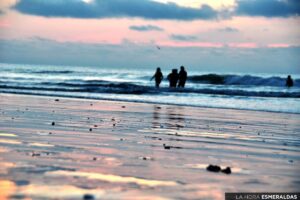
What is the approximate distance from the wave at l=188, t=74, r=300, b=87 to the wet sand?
40.7 metres

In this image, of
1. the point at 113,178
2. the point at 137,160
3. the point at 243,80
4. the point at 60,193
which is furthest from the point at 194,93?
the point at 243,80

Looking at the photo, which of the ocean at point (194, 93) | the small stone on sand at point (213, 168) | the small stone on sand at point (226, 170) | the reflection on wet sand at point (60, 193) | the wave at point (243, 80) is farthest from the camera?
the wave at point (243, 80)

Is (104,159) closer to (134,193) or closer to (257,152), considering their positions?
(134,193)

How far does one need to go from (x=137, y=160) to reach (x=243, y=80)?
5020 centimetres

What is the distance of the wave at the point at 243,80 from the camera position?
51478 mm

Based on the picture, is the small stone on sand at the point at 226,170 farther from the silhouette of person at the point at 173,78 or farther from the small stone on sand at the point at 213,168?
the silhouette of person at the point at 173,78

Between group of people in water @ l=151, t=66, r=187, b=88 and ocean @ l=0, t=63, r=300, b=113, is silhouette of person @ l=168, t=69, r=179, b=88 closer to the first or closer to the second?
group of people in water @ l=151, t=66, r=187, b=88

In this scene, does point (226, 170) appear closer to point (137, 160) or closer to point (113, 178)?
point (137, 160)

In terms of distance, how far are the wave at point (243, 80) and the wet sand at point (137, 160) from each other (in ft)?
134

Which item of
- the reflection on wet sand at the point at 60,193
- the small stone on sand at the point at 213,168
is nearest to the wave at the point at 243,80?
the small stone on sand at the point at 213,168

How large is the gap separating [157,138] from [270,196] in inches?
179

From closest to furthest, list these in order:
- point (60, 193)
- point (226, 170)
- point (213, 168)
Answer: point (60, 193), point (226, 170), point (213, 168)

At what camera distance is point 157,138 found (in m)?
9.24

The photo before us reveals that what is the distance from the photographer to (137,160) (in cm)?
660
